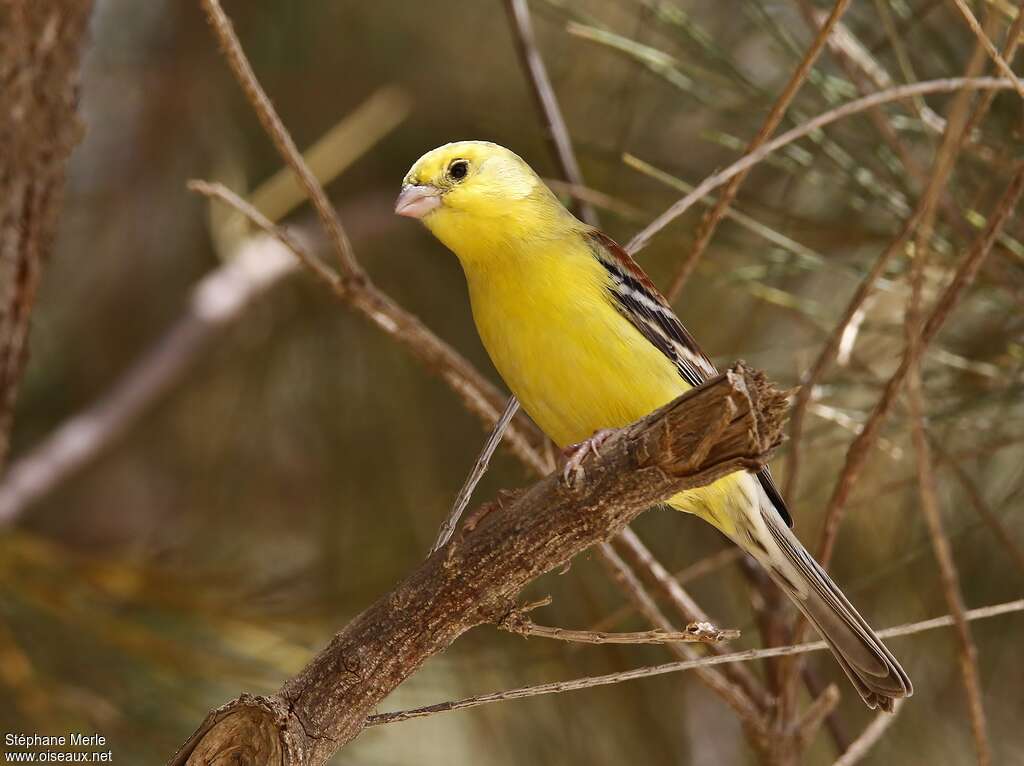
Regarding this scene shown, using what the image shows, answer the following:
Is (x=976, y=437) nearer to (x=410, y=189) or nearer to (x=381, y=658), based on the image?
(x=410, y=189)

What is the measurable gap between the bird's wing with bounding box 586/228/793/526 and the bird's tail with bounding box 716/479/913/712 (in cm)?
31

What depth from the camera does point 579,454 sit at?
191 cm

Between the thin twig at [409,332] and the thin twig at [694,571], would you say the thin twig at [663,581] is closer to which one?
the thin twig at [694,571]

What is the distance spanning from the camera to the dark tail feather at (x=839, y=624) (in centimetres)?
242

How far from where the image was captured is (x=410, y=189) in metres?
2.67


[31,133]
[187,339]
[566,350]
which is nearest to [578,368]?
[566,350]

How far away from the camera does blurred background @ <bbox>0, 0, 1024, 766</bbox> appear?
297 centimetres

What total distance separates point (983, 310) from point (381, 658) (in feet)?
6.63

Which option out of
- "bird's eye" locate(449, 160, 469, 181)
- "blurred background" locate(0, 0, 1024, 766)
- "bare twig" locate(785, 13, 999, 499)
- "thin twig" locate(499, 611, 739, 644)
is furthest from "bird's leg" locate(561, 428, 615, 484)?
"bird's eye" locate(449, 160, 469, 181)

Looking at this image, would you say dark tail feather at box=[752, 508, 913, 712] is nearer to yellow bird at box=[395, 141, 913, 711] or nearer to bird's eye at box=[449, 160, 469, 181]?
yellow bird at box=[395, 141, 913, 711]

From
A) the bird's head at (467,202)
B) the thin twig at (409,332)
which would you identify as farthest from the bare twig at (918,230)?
the bird's head at (467,202)

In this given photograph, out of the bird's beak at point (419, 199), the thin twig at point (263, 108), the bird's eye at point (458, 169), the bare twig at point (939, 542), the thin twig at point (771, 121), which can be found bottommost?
the bare twig at point (939, 542)

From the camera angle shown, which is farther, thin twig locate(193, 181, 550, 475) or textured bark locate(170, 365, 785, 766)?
thin twig locate(193, 181, 550, 475)

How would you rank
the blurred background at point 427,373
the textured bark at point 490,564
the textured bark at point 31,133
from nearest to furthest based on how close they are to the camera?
the textured bark at point 490,564 < the textured bark at point 31,133 < the blurred background at point 427,373
